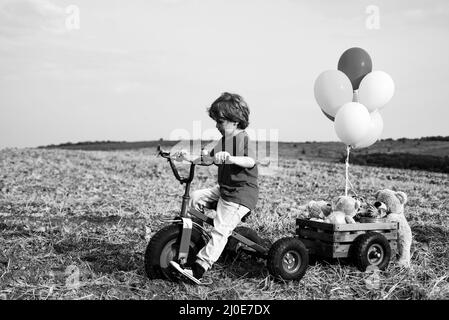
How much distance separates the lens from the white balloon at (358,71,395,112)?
654 cm

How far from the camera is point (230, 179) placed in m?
4.63

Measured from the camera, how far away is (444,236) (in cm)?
700

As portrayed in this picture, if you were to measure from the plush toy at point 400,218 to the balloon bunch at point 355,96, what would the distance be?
1.89ft

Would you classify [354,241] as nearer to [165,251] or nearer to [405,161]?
[165,251]

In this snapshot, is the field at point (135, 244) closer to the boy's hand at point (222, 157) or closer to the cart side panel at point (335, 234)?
the cart side panel at point (335, 234)

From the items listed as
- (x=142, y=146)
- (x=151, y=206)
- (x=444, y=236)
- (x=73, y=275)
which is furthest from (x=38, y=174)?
(x=142, y=146)

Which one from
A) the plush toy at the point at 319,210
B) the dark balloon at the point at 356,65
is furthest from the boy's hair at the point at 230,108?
the dark balloon at the point at 356,65

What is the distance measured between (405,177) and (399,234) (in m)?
11.1

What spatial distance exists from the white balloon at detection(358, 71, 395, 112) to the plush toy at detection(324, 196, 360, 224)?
5.68 feet

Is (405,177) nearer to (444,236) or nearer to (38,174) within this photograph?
(444,236)

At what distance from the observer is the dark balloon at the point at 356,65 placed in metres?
6.82

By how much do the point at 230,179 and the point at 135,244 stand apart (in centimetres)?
203

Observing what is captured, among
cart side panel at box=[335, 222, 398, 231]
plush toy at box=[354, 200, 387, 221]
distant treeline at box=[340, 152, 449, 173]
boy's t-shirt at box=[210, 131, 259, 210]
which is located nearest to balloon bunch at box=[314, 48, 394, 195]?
plush toy at box=[354, 200, 387, 221]

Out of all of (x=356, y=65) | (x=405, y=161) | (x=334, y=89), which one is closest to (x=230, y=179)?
Result: (x=334, y=89)
